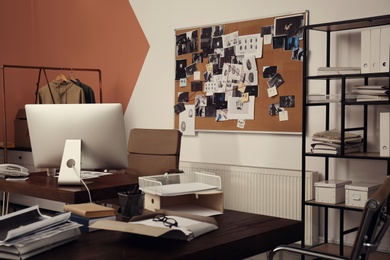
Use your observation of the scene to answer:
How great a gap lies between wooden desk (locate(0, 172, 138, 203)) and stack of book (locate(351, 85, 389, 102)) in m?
1.63

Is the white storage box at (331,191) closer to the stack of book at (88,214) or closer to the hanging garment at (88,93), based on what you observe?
the stack of book at (88,214)

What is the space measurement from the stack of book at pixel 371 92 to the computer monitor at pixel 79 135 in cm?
173

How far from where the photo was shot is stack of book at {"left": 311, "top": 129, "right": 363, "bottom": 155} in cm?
388

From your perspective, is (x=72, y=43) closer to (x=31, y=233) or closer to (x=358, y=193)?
(x=358, y=193)

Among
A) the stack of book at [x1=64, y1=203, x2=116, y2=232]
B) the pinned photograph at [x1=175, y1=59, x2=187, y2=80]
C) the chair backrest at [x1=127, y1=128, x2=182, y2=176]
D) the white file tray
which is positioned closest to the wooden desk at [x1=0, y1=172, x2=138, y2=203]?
the white file tray

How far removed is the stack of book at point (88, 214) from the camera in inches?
82.4

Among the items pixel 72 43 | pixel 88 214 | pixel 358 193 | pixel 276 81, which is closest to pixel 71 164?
pixel 88 214

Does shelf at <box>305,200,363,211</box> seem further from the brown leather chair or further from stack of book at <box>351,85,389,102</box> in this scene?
the brown leather chair

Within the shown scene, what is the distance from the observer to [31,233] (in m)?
1.80

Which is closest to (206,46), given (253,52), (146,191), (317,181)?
(253,52)

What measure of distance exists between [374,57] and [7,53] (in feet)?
15.2

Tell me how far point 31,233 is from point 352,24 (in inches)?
113

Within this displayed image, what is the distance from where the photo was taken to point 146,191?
2.32 metres

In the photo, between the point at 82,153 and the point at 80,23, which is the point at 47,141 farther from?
the point at 80,23
